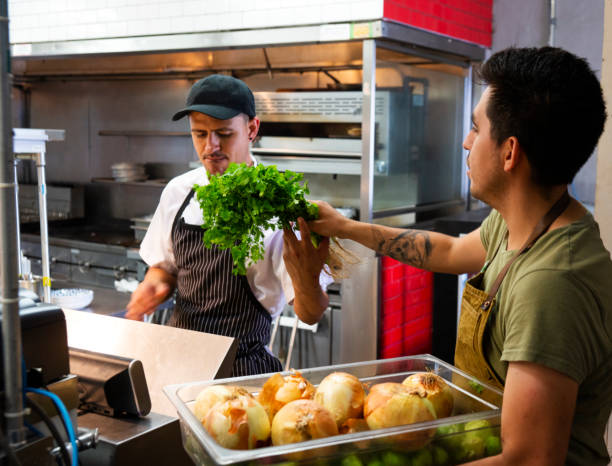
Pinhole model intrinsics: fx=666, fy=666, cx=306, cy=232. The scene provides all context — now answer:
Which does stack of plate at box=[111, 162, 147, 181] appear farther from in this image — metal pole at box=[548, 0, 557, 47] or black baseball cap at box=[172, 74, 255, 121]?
black baseball cap at box=[172, 74, 255, 121]

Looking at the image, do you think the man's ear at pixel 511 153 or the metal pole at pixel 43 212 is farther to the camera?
the metal pole at pixel 43 212

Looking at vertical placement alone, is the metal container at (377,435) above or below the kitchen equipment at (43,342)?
below

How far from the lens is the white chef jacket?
7.47 feet

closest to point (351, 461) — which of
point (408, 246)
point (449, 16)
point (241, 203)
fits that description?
point (241, 203)

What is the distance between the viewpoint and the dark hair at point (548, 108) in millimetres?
1245

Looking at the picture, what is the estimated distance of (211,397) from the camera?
3.87 ft

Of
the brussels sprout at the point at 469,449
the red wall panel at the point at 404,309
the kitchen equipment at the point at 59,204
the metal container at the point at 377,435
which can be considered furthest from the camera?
the kitchen equipment at the point at 59,204

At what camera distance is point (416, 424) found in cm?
112

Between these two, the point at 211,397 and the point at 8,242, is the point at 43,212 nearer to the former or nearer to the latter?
the point at 211,397

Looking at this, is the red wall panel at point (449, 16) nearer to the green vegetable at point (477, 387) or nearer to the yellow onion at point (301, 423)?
the green vegetable at point (477, 387)

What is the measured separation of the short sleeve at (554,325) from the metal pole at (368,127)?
2.95 meters

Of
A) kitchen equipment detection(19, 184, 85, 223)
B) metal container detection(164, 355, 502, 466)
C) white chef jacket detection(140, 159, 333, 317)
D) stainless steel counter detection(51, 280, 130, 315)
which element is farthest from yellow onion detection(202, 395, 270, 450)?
kitchen equipment detection(19, 184, 85, 223)

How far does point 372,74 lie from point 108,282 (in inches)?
128

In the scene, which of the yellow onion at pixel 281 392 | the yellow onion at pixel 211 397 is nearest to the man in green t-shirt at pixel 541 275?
the yellow onion at pixel 281 392
